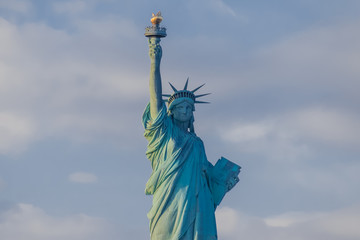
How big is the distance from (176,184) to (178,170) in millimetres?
379

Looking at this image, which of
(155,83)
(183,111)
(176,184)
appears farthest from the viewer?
(183,111)

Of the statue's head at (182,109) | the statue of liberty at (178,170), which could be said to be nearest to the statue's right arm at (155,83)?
the statue of liberty at (178,170)

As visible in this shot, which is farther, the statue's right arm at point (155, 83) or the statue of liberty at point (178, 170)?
the statue's right arm at point (155, 83)

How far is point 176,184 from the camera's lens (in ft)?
135

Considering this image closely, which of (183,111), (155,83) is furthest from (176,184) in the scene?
(155,83)

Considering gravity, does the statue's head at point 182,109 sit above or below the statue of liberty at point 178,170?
above

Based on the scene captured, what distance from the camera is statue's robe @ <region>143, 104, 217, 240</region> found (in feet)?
134

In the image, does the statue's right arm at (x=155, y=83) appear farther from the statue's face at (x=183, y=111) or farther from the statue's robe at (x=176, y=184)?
the statue's face at (x=183, y=111)

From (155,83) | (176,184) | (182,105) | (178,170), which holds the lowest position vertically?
(176,184)

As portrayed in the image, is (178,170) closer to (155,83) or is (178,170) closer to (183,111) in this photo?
(183,111)

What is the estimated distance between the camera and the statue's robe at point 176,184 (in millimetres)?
40969

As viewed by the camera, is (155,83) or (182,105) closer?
(155,83)

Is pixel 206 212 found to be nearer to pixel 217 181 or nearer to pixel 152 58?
pixel 217 181

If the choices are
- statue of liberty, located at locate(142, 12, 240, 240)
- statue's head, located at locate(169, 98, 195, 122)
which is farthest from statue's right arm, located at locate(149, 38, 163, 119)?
statue's head, located at locate(169, 98, 195, 122)
